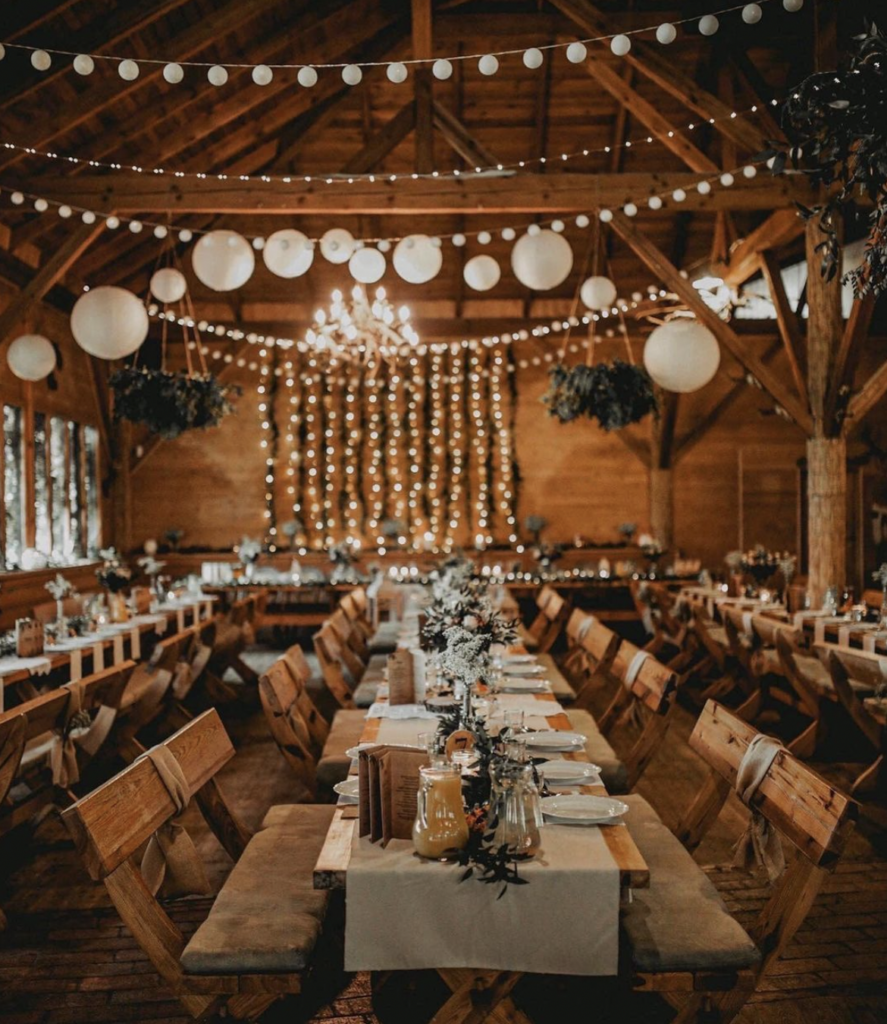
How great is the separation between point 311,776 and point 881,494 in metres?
9.14

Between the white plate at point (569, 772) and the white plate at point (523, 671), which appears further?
the white plate at point (523, 671)

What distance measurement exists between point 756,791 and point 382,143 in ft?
20.7

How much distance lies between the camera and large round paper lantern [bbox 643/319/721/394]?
5676mm

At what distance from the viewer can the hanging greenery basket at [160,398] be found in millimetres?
6863

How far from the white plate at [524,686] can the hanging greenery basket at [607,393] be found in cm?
307

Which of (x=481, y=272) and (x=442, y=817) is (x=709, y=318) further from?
(x=442, y=817)

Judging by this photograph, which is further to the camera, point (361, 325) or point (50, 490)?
point (50, 490)

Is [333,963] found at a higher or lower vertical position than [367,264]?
lower

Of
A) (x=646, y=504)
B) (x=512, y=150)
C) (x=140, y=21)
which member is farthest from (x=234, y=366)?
(x=140, y=21)

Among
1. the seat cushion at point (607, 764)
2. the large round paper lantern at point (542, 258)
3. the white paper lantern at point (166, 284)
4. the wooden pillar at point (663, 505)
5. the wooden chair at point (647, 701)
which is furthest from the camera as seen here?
the wooden pillar at point (663, 505)

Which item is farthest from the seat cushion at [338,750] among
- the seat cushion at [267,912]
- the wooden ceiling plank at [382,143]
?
the wooden ceiling plank at [382,143]

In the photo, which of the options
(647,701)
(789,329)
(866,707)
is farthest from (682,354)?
(647,701)

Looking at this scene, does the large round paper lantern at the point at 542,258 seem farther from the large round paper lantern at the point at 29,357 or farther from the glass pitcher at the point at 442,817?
the glass pitcher at the point at 442,817

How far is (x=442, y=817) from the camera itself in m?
2.07
